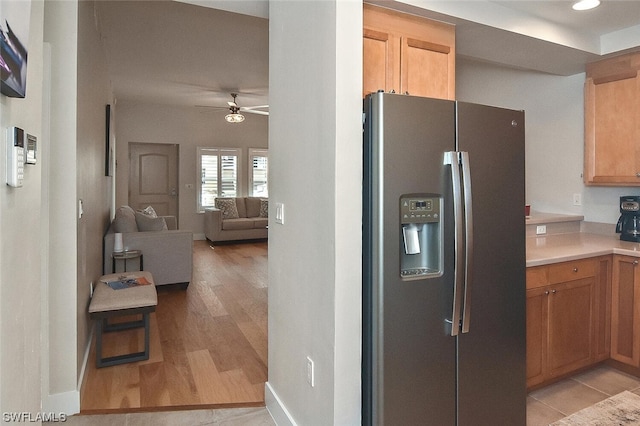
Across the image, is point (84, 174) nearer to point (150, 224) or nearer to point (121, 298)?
point (121, 298)

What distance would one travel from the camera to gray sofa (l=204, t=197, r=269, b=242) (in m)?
8.38

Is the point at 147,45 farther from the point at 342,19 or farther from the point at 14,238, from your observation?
the point at 14,238

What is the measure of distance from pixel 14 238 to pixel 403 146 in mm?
1384

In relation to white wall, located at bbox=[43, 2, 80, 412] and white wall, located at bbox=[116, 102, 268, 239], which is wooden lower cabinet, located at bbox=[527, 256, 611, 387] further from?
white wall, located at bbox=[116, 102, 268, 239]

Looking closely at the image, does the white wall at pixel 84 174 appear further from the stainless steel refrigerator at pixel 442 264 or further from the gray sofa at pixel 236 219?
the gray sofa at pixel 236 219

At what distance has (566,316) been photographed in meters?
2.70

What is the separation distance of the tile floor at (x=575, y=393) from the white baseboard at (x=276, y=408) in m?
1.40

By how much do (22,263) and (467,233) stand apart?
5.49ft

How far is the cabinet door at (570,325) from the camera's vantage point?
2631 mm

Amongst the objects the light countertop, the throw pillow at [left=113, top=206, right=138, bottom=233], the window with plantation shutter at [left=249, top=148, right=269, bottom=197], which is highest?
the window with plantation shutter at [left=249, top=148, right=269, bottom=197]

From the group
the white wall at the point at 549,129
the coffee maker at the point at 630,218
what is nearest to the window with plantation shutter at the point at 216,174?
the white wall at the point at 549,129

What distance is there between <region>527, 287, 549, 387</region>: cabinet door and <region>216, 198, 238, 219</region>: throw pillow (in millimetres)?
6916

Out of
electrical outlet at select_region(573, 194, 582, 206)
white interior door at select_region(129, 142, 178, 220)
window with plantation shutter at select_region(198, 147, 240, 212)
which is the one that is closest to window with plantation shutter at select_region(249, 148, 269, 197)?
window with plantation shutter at select_region(198, 147, 240, 212)

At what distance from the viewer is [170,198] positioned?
8914 mm
